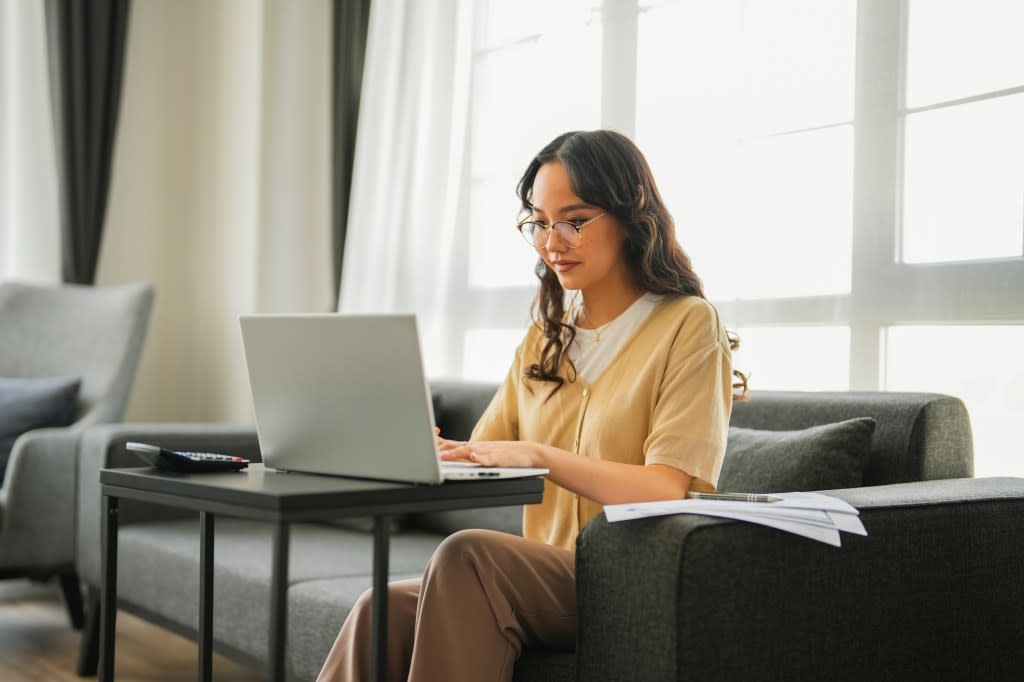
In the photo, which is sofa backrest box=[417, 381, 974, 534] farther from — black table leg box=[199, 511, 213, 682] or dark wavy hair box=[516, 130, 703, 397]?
black table leg box=[199, 511, 213, 682]

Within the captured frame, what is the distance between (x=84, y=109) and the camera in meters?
3.99

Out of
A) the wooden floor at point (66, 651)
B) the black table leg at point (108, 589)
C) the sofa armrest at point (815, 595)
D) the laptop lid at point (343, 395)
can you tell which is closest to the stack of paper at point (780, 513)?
the sofa armrest at point (815, 595)

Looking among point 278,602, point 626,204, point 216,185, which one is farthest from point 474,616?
point 216,185

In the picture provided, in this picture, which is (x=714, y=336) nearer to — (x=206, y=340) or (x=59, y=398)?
(x=59, y=398)

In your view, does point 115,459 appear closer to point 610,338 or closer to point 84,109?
point 610,338

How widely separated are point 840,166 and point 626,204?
0.83 m

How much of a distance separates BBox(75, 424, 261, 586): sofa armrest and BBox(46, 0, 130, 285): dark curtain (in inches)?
50.2

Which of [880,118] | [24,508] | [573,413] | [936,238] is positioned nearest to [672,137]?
[880,118]

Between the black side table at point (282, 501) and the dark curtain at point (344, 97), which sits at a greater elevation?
the dark curtain at point (344, 97)

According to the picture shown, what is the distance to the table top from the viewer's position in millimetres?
1230

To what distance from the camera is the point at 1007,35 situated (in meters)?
2.10

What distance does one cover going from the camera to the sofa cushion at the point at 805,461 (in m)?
1.85

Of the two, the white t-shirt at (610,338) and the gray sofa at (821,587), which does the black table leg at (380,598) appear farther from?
the white t-shirt at (610,338)

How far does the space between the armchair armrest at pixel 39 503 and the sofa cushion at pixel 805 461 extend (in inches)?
71.5
